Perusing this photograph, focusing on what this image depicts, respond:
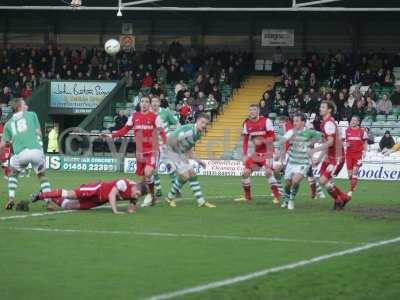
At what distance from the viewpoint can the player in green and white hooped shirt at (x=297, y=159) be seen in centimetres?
1869

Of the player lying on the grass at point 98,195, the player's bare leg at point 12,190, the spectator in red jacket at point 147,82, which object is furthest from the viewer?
the spectator in red jacket at point 147,82

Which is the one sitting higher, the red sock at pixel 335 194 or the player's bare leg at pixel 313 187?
the red sock at pixel 335 194

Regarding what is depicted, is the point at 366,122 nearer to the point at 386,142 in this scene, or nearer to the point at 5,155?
the point at 386,142

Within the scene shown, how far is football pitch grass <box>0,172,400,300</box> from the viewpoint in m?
9.47

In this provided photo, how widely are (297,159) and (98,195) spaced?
410 centimetres

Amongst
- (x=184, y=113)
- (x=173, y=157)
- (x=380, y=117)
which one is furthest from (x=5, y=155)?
(x=380, y=117)

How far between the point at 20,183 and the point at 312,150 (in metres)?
11.2

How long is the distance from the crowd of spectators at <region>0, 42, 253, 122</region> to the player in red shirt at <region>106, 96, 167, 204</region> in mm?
21204

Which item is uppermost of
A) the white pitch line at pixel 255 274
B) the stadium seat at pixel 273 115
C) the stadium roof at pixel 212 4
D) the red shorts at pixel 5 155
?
the stadium roof at pixel 212 4

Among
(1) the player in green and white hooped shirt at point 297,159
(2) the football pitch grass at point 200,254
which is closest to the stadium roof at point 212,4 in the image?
(1) the player in green and white hooped shirt at point 297,159

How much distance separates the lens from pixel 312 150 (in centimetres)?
1842

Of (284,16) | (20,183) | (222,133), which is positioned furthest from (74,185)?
(284,16)

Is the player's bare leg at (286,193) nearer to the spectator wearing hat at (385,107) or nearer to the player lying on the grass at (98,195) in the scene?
the player lying on the grass at (98,195)

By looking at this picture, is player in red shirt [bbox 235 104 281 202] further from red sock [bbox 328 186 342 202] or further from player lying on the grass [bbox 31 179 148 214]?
player lying on the grass [bbox 31 179 148 214]
